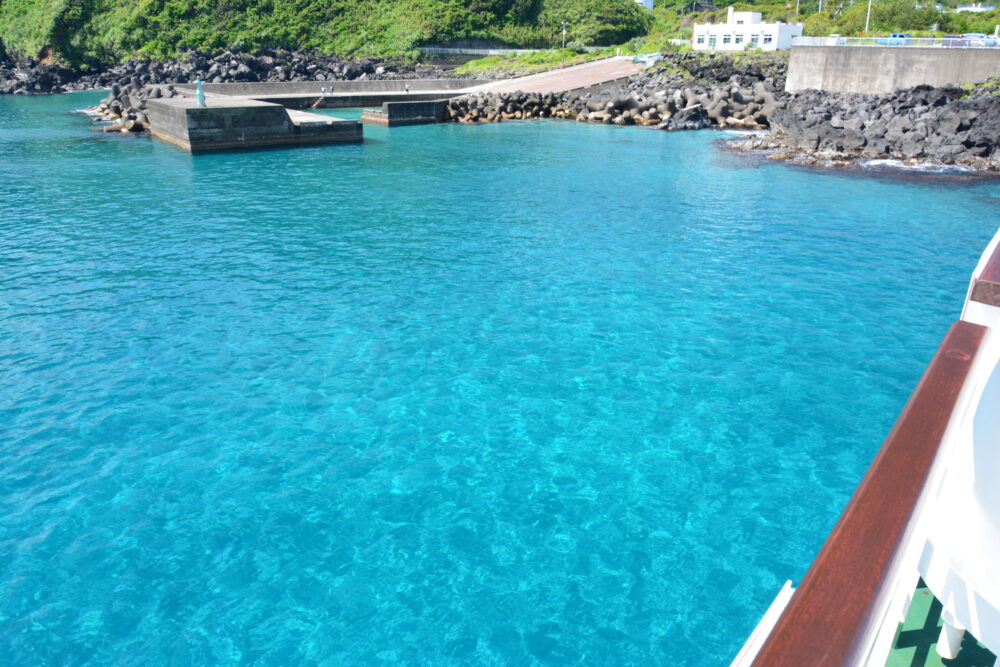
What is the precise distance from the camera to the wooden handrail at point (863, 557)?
170cm

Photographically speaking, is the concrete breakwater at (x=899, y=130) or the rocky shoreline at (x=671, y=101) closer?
the concrete breakwater at (x=899, y=130)

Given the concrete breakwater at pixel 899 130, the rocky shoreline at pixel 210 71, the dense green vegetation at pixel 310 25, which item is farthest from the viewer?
the dense green vegetation at pixel 310 25

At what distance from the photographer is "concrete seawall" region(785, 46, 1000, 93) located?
30.8 m

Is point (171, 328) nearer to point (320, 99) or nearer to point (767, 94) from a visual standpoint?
point (767, 94)

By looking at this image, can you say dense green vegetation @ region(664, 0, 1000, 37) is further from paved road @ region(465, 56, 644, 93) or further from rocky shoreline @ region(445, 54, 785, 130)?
paved road @ region(465, 56, 644, 93)

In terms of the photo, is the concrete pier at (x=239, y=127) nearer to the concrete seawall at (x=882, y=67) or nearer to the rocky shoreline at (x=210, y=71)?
the concrete seawall at (x=882, y=67)

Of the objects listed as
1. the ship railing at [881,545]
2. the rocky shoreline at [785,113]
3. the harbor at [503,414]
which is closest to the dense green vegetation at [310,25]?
the rocky shoreline at [785,113]

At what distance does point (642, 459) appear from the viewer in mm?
7883

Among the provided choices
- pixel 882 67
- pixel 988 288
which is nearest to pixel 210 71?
pixel 882 67

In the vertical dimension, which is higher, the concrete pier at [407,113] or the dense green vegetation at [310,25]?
the dense green vegetation at [310,25]

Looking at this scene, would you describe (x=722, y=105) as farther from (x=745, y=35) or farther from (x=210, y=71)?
(x=210, y=71)

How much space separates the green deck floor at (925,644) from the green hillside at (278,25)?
77.4 metres

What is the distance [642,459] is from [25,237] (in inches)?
604

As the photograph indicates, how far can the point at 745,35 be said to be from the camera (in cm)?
5531
